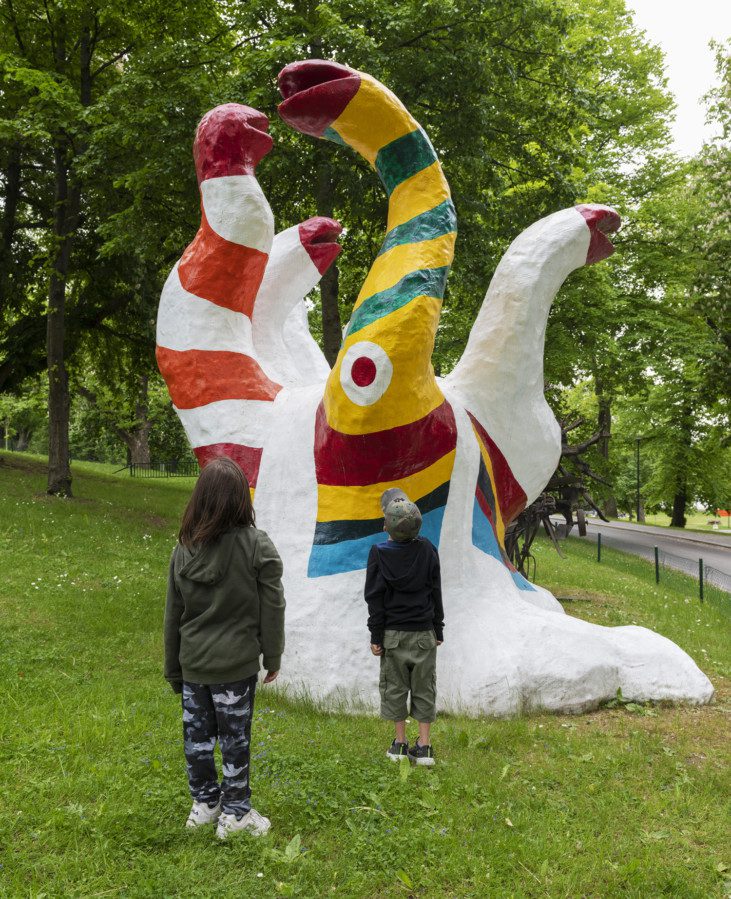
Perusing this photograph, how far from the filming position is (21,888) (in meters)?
2.65

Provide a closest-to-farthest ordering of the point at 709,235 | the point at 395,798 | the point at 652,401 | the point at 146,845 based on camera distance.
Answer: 1. the point at 146,845
2. the point at 395,798
3. the point at 709,235
4. the point at 652,401

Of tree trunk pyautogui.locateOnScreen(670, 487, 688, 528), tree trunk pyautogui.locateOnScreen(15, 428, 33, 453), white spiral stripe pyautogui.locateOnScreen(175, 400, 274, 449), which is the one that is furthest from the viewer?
tree trunk pyautogui.locateOnScreen(15, 428, 33, 453)

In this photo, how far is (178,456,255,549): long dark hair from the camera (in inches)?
113

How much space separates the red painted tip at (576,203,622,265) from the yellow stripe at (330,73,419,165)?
4.67ft

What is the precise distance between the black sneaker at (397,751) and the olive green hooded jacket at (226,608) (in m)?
1.19

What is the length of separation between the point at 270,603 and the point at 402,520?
97cm

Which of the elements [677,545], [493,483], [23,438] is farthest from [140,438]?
[493,483]

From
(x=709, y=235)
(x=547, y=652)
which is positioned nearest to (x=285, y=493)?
(x=547, y=652)

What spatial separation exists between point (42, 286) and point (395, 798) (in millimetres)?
14533

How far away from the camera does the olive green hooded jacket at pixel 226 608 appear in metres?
2.85

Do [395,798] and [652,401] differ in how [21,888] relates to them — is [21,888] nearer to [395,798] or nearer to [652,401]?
[395,798]

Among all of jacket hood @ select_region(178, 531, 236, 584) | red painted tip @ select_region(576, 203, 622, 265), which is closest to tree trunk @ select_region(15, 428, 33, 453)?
red painted tip @ select_region(576, 203, 622, 265)

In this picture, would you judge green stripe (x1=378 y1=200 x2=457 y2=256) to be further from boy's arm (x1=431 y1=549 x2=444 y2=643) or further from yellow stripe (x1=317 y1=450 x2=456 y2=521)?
boy's arm (x1=431 y1=549 x2=444 y2=643)

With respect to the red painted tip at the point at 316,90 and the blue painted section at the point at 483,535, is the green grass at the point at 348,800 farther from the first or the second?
the red painted tip at the point at 316,90
